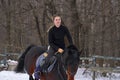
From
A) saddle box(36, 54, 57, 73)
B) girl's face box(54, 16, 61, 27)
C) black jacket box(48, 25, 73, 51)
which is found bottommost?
saddle box(36, 54, 57, 73)

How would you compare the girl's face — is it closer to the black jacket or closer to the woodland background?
the black jacket

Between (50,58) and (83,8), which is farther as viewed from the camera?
(83,8)

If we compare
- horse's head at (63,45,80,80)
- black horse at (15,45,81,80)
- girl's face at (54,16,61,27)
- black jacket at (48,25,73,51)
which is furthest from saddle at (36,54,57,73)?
girl's face at (54,16,61,27)

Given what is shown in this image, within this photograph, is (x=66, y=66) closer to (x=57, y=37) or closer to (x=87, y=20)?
(x=57, y=37)

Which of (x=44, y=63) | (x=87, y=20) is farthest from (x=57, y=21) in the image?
(x=87, y=20)

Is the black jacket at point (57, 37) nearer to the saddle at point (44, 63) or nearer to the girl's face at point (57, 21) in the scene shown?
the girl's face at point (57, 21)

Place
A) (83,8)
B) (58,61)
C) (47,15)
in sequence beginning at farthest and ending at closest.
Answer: (47,15)
(83,8)
(58,61)

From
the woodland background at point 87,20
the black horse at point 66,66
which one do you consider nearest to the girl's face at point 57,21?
the black horse at point 66,66

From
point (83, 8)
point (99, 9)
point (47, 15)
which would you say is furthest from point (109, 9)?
point (47, 15)

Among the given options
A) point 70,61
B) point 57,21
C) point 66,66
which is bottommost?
point 66,66

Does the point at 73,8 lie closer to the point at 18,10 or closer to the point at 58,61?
the point at 18,10

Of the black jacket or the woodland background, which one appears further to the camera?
the woodland background

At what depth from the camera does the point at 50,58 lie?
877 centimetres

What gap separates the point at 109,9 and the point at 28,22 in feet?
27.9
